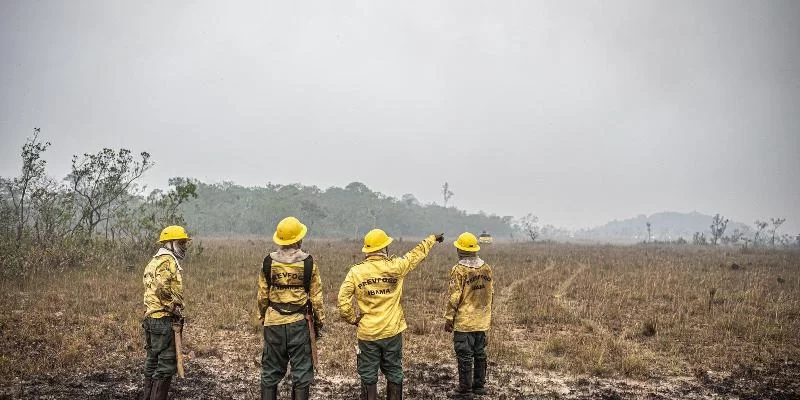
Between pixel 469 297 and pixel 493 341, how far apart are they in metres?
3.17

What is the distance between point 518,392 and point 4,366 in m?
6.97

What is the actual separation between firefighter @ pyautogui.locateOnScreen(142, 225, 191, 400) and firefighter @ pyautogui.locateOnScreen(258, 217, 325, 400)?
110 cm

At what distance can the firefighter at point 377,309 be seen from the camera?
4551 mm

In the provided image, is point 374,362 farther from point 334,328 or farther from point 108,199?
point 108,199

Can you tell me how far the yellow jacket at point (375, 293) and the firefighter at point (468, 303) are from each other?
1.24 metres

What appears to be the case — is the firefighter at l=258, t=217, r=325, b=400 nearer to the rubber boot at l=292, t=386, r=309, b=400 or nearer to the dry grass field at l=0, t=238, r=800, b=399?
the rubber boot at l=292, t=386, r=309, b=400

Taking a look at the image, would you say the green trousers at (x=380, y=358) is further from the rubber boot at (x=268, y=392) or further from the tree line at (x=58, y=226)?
the tree line at (x=58, y=226)

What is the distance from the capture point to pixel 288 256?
14.4ft

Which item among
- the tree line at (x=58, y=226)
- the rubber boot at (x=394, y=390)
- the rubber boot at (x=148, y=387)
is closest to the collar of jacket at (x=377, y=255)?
the rubber boot at (x=394, y=390)

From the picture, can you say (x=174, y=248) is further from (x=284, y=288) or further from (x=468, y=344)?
(x=468, y=344)

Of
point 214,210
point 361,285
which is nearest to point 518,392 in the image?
point 361,285

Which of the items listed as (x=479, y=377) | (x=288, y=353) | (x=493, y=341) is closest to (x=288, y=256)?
(x=288, y=353)

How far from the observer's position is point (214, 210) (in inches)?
2506

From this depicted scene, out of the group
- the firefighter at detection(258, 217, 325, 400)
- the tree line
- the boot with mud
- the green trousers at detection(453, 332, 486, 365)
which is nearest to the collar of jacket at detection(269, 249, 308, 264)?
the firefighter at detection(258, 217, 325, 400)
